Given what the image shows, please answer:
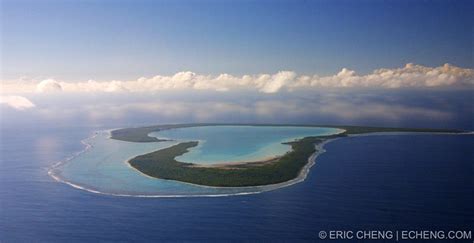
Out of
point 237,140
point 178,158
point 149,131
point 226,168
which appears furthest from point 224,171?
point 149,131

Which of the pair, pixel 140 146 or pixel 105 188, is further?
Result: pixel 140 146

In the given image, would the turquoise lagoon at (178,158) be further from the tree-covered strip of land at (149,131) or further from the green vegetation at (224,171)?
the tree-covered strip of land at (149,131)

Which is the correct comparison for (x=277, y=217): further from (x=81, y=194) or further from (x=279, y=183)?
(x=81, y=194)

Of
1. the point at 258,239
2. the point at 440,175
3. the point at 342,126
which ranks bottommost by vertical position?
the point at 258,239

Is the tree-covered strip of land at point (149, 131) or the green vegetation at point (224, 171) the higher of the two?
the tree-covered strip of land at point (149, 131)

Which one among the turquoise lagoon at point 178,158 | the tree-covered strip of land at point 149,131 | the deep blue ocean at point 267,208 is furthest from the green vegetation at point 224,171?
the tree-covered strip of land at point 149,131

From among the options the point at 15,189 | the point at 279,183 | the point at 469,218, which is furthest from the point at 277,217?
the point at 15,189
